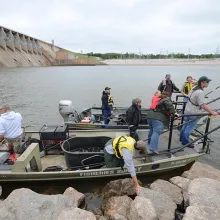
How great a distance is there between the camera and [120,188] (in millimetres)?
5625

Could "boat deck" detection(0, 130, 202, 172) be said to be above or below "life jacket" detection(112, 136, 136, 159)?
below

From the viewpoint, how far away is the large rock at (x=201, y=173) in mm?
6223

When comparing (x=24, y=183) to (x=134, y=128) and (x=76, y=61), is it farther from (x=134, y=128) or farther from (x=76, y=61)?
(x=76, y=61)

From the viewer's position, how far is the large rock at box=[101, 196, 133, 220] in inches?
182

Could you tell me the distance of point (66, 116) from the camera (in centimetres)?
971

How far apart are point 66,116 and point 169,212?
6233 mm

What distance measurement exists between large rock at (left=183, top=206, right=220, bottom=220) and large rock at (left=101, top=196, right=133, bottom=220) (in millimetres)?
1221

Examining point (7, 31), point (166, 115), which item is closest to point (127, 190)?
point (166, 115)

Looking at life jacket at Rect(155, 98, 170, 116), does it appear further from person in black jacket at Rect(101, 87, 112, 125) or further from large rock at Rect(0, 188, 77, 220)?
person in black jacket at Rect(101, 87, 112, 125)

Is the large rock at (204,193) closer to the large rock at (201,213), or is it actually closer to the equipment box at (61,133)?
the large rock at (201,213)

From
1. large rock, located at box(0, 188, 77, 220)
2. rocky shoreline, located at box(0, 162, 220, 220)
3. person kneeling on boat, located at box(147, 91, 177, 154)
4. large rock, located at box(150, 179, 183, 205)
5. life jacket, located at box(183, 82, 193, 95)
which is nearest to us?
rocky shoreline, located at box(0, 162, 220, 220)

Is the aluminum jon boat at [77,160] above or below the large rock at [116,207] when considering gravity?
above

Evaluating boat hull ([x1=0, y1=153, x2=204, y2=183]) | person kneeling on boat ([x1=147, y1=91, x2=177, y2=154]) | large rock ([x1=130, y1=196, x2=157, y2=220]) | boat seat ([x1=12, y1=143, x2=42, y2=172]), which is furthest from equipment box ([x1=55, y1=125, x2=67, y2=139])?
large rock ([x1=130, y1=196, x2=157, y2=220])

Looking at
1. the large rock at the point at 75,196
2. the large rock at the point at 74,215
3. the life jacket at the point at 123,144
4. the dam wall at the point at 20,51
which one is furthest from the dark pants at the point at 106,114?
the dam wall at the point at 20,51
